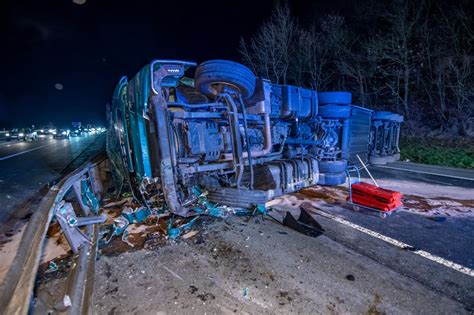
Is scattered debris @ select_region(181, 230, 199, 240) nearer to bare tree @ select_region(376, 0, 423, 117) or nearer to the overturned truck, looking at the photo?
the overturned truck

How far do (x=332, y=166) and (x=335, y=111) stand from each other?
1441 millimetres

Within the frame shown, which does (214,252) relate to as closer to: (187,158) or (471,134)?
(187,158)

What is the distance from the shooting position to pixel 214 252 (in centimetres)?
267

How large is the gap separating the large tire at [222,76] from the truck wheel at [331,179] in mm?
2878

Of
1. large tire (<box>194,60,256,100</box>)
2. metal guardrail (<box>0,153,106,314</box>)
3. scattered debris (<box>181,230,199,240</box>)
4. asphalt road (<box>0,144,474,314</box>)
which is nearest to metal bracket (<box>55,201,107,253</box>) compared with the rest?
metal guardrail (<box>0,153,106,314</box>)

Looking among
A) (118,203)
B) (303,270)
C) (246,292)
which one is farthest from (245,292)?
(118,203)

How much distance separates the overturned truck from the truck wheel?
0.02m

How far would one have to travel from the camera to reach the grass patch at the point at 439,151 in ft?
29.5

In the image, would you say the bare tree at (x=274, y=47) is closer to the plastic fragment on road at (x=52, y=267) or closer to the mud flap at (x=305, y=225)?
the mud flap at (x=305, y=225)

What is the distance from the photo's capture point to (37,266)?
1.52 m

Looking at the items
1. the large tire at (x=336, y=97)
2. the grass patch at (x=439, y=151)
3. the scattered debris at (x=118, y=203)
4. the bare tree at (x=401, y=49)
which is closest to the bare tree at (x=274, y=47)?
the bare tree at (x=401, y=49)

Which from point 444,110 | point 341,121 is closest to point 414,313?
point 341,121

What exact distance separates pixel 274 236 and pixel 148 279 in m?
1.60

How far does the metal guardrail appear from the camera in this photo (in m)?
1.27
